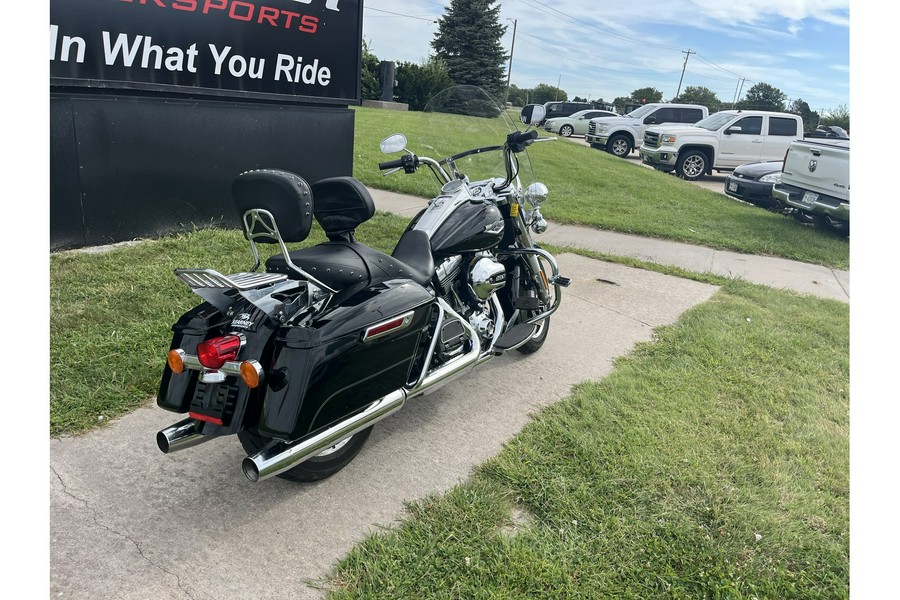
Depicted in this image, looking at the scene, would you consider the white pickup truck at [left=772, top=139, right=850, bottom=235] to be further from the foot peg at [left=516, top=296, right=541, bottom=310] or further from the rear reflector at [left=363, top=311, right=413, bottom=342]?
the rear reflector at [left=363, top=311, right=413, bottom=342]

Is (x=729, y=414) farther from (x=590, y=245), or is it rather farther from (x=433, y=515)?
(x=590, y=245)

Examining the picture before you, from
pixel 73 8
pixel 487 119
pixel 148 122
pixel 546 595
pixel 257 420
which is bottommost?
pixel 546 595

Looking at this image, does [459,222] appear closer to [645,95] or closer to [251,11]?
[251,11]

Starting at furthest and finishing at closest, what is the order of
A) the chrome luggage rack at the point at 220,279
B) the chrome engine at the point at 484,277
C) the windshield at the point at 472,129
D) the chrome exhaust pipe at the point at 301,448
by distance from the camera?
1. the windshield at the point at 472,129
2. the chrome engine at the point at 484,277
3. the chrome exhaust pipe at the point at 301,448
4. the chrome luggage rack at the point at 220,279

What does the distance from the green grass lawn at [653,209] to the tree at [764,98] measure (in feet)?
160

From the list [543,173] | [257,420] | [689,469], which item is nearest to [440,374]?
[257,420]

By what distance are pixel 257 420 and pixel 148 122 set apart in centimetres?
439

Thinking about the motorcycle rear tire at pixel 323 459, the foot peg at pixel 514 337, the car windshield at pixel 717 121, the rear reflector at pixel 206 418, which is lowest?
the motorcycle rear tire at pixel 323 459

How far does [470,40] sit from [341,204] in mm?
35102

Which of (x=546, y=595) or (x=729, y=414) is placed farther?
(x=729, y=414)

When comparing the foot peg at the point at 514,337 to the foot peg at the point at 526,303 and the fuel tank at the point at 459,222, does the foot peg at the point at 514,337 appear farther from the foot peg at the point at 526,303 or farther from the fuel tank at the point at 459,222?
the fuel tank at the point at 459,222

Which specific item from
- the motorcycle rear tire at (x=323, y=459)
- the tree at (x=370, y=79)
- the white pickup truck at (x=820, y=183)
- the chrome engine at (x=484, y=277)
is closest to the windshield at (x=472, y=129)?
the chrome engine at (x=484, y=277)

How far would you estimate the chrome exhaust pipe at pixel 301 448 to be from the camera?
2.18 m

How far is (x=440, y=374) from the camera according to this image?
9.52 feet
